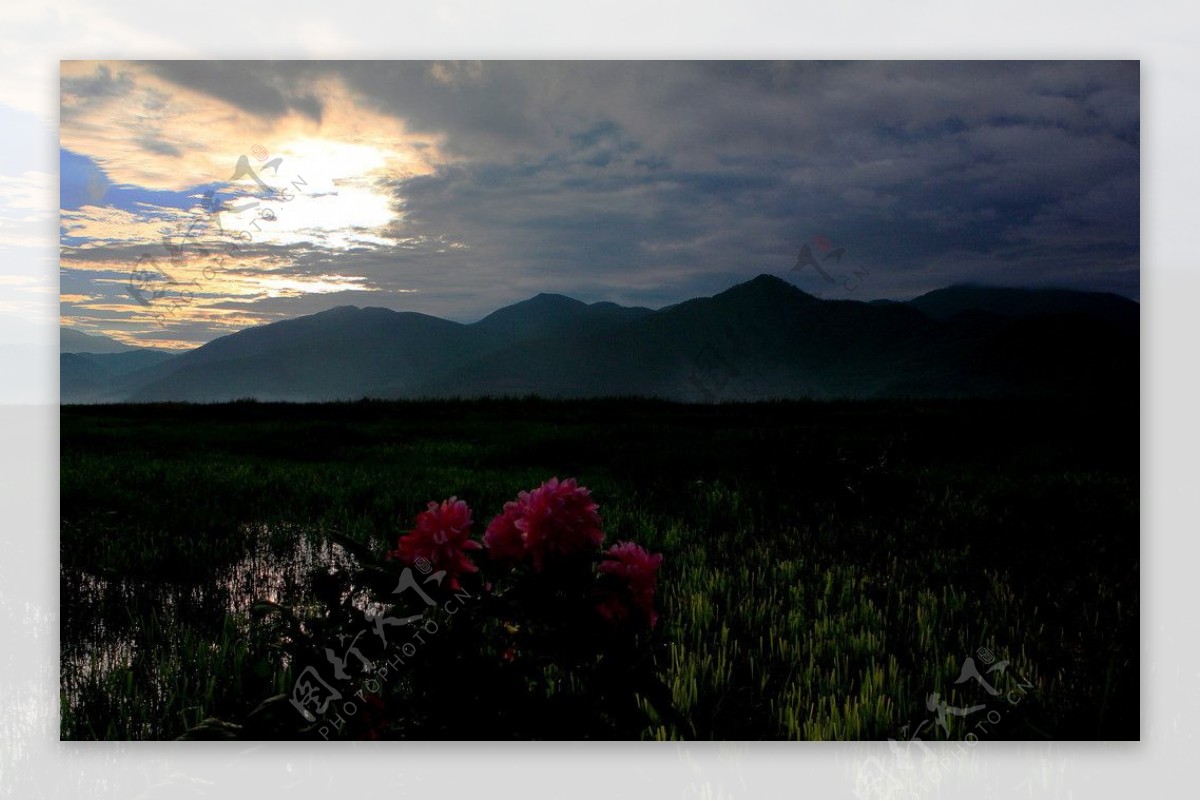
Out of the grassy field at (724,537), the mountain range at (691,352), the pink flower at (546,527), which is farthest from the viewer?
the mountain range at (691,352)

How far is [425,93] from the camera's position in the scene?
148 inches

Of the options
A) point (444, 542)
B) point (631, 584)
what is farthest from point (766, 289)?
point (444, 542)

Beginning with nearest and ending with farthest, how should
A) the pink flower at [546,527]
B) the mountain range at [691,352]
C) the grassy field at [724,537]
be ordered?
the pink flower at [546,527]
the grassy field at [724,537]
the mountain range at [691,352]

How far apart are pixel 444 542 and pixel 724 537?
192cm

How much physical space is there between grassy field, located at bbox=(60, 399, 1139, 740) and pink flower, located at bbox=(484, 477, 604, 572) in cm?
43

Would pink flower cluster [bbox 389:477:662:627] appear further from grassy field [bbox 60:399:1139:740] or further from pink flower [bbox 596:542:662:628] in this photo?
grassy field [bbox 60:399:1139:740]

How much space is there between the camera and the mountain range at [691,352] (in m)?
3.76

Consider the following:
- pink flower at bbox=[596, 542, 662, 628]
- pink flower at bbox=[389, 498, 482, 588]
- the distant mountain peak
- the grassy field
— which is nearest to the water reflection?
the grassy field

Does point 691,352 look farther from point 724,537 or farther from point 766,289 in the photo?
point 724,537

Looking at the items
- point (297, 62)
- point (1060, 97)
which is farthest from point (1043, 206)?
point (297, 62)

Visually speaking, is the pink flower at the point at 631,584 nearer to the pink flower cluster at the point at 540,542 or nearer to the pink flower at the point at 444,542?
the pink flower cluster at the point at 540,542

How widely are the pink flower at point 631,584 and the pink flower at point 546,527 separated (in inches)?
3.6

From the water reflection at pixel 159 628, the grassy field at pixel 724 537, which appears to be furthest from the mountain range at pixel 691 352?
the water reflection at pixel 159 628

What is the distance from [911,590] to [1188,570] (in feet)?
4.21
